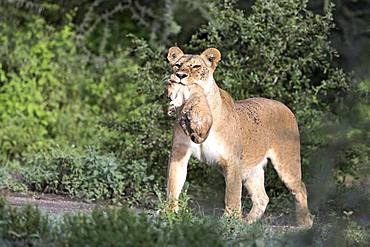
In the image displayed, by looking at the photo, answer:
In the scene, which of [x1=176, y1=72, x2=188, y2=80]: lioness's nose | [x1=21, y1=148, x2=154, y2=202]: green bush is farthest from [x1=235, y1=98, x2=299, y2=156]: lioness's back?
[x1=21, y1=148, x2=154, y2=202]: green bush

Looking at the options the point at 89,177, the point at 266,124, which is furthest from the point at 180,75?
the point at 89,177

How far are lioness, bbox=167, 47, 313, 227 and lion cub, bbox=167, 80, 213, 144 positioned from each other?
132 mm

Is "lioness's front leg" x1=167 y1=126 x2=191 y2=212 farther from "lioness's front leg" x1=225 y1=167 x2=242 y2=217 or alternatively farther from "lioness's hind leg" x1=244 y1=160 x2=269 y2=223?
"lioness's hind leg" x1=244 y1=160 x2=269 y2=223

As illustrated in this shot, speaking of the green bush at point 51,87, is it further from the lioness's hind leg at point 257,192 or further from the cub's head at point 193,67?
the cub's head at point 193,67

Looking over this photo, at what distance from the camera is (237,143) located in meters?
7.39

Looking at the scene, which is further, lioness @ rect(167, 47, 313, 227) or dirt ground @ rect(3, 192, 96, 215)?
dirt ground @ rect(3, 192, 96, 215)

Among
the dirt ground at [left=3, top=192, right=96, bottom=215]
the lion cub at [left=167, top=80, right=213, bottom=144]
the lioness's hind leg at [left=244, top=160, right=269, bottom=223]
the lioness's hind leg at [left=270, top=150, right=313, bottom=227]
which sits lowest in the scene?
the dirt ground at [left=3, top=192, right=96, bottom=215]

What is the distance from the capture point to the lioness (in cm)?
708

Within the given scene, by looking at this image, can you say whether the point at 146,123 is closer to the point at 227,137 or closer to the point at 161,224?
the point at 227,137

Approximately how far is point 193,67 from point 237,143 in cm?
69

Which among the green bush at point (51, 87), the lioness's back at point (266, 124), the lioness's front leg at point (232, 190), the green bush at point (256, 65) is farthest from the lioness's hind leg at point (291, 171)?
the green bush at point (51, 87)

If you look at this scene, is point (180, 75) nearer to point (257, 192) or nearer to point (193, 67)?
point (193, 67)

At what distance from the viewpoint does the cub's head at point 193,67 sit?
6902 mm

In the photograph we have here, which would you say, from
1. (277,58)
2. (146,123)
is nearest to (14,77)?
(146,123)
